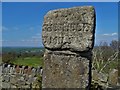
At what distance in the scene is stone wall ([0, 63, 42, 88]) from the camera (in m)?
10.3

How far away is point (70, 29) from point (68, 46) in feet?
1.05

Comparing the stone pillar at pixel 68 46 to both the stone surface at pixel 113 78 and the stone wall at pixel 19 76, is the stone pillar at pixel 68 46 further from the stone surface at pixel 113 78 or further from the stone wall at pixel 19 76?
the stone surface at pixel 113 78

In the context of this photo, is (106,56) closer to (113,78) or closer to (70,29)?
(113,78)

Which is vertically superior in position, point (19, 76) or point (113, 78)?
point (19, 76)

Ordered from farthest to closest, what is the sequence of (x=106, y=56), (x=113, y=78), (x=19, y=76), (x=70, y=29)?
1. (x=106, y=56)
2. (x=113, y=78)
3. (x=19, y=76)
4. (x=70, y=29)

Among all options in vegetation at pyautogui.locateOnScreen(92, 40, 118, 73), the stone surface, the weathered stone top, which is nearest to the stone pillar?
the weathered stone top

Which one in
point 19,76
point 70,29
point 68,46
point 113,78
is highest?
point 70,29

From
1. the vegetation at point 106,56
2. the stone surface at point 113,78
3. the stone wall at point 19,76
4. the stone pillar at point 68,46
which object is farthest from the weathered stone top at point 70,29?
the vegetation at point 106,56

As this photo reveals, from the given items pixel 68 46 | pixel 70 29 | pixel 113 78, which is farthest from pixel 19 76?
pixel 70 29

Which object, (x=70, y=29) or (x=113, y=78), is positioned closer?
(x=70, y=29)

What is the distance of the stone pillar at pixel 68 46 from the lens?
5.57 meters

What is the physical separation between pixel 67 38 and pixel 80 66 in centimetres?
58

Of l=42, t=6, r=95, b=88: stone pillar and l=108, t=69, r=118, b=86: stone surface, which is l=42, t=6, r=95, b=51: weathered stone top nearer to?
l=42, t=6, r=95, b=88: stone pillar

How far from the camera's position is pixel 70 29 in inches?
224
